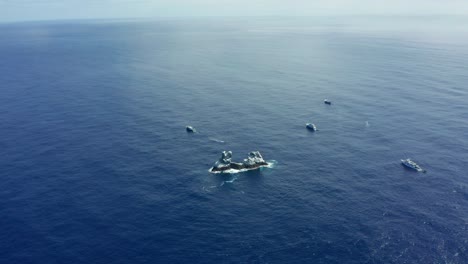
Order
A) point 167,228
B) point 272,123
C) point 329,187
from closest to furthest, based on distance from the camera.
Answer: point 167,228, point 329,187, point 272,123

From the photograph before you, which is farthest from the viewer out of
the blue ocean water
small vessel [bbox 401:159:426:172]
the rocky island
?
the rocky island

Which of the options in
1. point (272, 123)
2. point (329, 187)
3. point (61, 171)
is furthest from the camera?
point (272, 123)

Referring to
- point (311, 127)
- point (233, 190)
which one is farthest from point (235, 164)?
point (311, 127)

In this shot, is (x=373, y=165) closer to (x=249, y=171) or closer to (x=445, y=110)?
(x=249, y=171)

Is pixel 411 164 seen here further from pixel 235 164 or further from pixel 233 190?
pixel 233 190

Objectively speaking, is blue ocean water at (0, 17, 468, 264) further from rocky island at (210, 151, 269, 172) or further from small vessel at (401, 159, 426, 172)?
rocky island at (210, 151, 269, 172)

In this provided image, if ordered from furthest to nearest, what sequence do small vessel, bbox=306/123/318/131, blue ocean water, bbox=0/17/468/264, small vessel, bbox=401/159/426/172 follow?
1. small vessel, bbox=306/123/318/131
2. small vessel, bbox=401/159/426/172
3. blue ocean water, bbox=0/17/468/264

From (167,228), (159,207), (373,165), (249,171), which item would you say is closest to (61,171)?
(159,207)

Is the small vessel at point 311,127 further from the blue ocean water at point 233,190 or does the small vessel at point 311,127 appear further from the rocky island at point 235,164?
the rocky island at point 235,164

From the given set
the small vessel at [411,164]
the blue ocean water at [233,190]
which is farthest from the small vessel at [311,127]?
the small vessel at [411,164]

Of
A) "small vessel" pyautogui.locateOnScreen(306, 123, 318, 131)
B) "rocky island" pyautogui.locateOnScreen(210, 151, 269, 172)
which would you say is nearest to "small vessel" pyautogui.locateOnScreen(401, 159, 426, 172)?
"small vessel" pyautogui.locateOnScreen(306, 123, 318, 131)

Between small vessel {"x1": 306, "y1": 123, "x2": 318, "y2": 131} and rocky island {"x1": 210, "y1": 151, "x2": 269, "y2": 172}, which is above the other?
small vessel {"x1": 306, "y1": 123, "x2": 318, "y2": 131}
